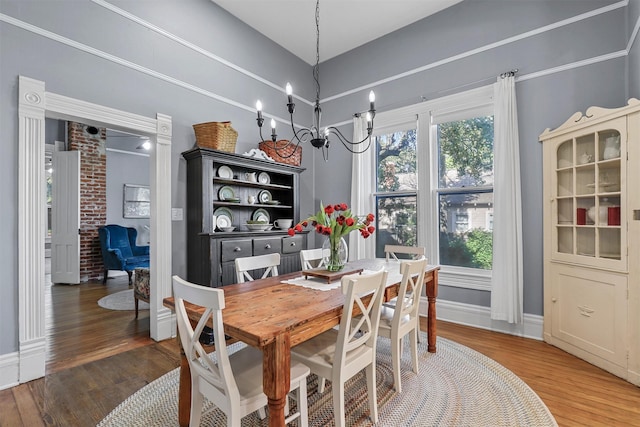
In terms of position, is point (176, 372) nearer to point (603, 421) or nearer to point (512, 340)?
point (603, 421)

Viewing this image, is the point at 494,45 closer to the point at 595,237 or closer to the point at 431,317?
the point at 595,237

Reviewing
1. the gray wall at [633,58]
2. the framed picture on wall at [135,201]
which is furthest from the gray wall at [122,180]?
the gray wall at [633,58]

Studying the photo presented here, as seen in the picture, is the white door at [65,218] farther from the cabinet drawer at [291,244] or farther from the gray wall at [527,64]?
the gray wall at [527,64]

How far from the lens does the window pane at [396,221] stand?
400 centimetres

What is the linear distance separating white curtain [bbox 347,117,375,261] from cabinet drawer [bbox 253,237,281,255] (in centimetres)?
109

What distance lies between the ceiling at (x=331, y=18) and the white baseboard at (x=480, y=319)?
350cm

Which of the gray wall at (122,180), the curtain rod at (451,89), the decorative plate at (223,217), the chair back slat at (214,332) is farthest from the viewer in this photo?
the gray wall at (122,180)

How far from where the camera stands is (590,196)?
2.60 m

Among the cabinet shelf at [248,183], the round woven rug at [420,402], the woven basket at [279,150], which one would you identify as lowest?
the round woven rug at [420,402]

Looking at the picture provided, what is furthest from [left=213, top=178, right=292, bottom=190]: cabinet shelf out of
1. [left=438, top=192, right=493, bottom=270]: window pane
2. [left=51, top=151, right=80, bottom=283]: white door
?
[left=51, top=151, right=80, bottom=283]: white door

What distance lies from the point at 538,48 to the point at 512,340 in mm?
2924

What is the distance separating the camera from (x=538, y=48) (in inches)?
121

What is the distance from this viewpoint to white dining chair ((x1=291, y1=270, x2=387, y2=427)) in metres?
1.56

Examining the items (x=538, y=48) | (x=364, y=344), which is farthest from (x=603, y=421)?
(x=538, y=48)
